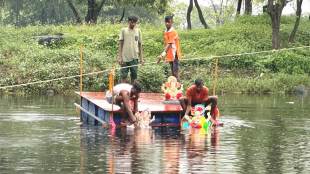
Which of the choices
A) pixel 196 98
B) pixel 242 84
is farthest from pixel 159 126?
pixel 242 84

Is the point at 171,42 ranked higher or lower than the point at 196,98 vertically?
higher

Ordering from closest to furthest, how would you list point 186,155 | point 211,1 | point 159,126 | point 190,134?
point 186,155, point 190,134, point 159,126, point 211,1

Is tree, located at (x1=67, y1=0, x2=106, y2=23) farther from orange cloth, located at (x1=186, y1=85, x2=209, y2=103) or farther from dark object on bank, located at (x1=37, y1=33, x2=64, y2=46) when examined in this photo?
orange cloth, located at (x1=186, y1=85, x2=209, y2=103)

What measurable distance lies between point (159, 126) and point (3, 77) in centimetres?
1672

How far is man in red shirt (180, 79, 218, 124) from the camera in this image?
1878 centimetres

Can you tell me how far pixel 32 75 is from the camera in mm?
34344

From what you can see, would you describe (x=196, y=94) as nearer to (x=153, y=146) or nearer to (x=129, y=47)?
(x=129, y=47)

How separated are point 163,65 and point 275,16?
6627 millimetres

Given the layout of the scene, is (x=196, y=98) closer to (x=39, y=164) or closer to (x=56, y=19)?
(x=39, y=164)

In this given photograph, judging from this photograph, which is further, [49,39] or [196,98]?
[49,39]

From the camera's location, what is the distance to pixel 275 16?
39.5m

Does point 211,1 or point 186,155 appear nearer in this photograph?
point 186,155

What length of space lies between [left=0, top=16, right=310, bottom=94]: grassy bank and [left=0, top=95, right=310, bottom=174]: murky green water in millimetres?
11022

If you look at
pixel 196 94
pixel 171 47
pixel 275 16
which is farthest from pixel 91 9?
pixel 196 94
